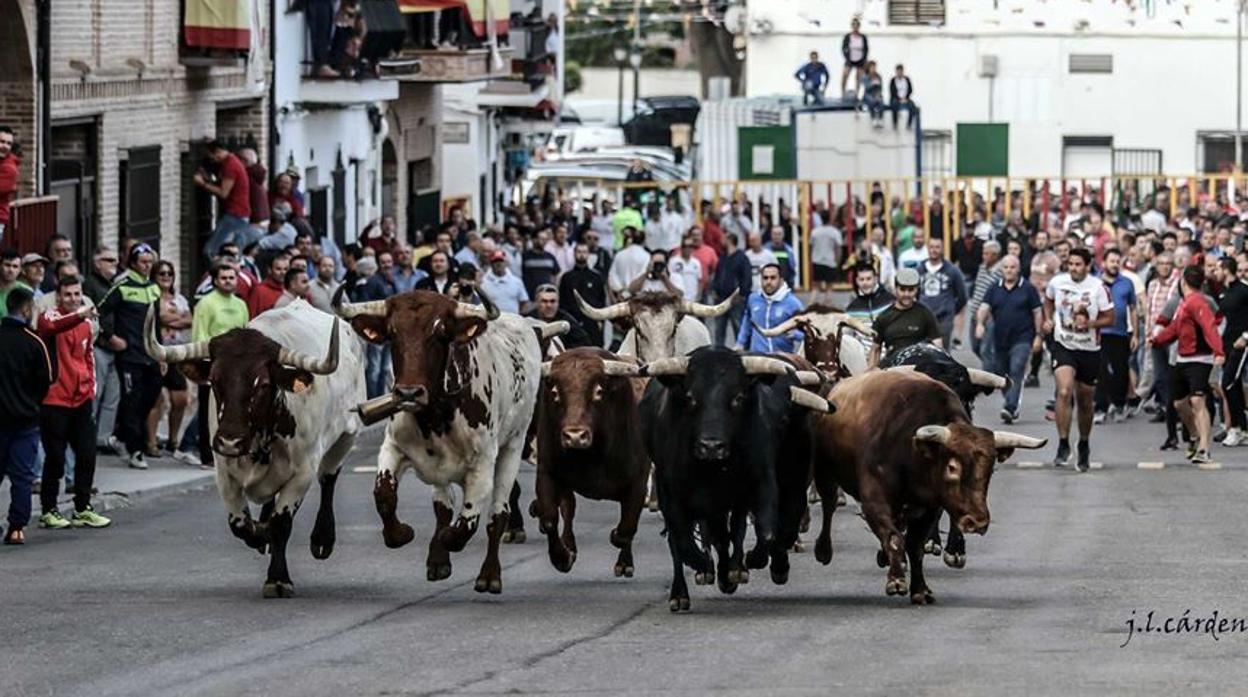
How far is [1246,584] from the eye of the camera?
16.9 metres

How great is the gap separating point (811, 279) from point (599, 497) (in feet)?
106

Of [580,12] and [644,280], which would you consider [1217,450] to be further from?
[580,12]

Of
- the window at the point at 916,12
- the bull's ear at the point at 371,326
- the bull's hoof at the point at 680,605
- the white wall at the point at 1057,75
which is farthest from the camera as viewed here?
the window at the point at 916,12

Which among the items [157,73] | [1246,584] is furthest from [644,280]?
[1246,584]

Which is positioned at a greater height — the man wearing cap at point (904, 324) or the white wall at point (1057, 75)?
the white wall at point (1057, 75)

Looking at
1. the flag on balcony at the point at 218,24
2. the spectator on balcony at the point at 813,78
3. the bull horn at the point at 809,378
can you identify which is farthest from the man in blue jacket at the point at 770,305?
the spectator on balcony at the point at 813,78

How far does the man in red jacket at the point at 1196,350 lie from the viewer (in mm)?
26375

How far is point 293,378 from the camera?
16.9 meters

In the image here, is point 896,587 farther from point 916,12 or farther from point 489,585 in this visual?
point 916,12

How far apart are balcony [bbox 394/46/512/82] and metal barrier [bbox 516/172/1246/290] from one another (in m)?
4.63

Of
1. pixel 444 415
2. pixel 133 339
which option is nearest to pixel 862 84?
pixel 133 339

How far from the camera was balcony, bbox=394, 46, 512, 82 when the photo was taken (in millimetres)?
46000

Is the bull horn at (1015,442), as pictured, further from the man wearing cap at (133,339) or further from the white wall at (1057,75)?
the white wall at (1057,75)

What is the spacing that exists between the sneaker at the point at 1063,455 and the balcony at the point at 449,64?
20.7 meters
